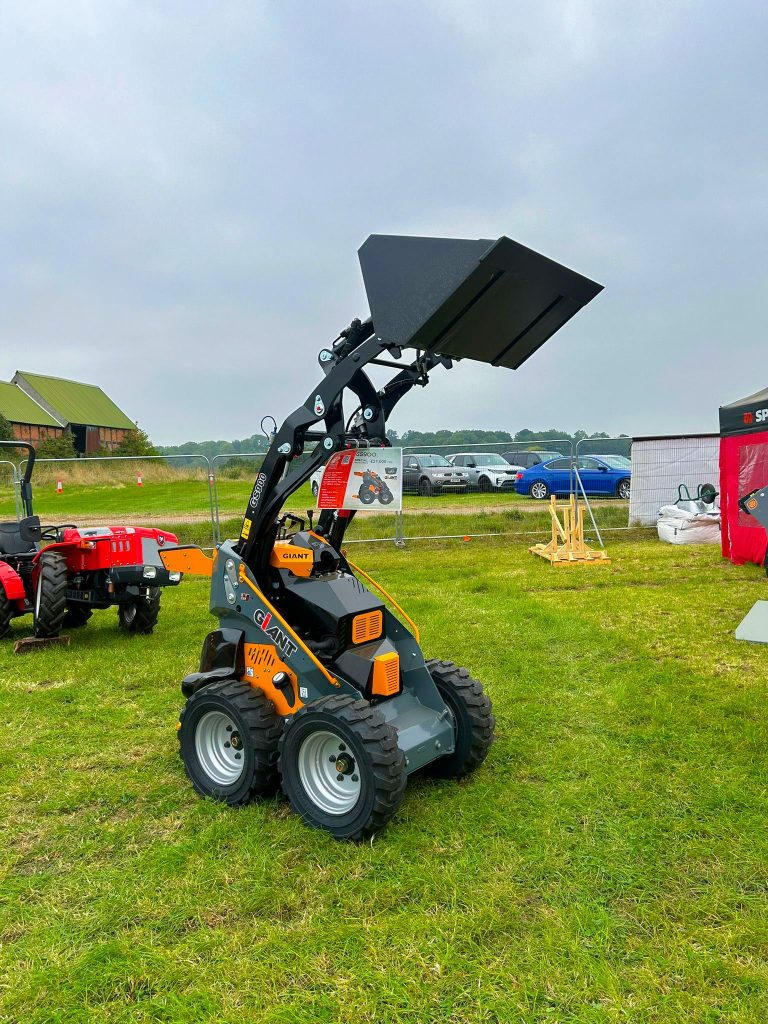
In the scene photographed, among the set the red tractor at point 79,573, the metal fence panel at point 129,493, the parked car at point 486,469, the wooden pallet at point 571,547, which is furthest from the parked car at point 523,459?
the red tractor at point 79,573

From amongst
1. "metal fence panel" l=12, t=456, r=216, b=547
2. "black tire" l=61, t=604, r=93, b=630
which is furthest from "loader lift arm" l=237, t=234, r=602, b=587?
"metal fence panel" l=12, t=456, r=216, b=547

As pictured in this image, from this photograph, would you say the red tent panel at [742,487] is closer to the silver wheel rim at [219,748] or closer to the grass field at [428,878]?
the grass field at [428,878]

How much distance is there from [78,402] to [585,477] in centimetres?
5544

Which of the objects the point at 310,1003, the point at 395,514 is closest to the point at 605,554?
the point at 395,514

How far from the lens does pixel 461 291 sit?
3.50 m

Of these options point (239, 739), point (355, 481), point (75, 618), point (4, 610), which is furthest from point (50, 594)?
point (355, 481)

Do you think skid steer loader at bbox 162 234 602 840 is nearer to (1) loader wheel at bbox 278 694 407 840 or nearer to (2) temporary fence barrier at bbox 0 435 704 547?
(1) loader wheel at bbox 278 694 407 840

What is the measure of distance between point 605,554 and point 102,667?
851cm

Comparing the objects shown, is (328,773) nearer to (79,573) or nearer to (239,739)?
(239,739)

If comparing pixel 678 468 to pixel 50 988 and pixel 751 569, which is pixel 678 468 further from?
pixel 50 988

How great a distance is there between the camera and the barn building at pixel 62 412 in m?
52.3

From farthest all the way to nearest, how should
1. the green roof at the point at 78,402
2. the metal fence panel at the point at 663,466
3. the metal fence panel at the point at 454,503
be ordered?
the green roof at the point at 78,402 → the metal fence panel at the point at 663,466 → the metal fence panel at the point at 454,503

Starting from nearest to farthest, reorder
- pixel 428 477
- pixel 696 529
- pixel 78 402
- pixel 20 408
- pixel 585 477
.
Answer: pixel 696 529 < pixel 428 477 < pixel 585 477 < pixel 20 408 < pixel 78 402

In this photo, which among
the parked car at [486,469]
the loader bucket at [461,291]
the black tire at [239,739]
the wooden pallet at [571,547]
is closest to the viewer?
the loader bucket at [461,291]
